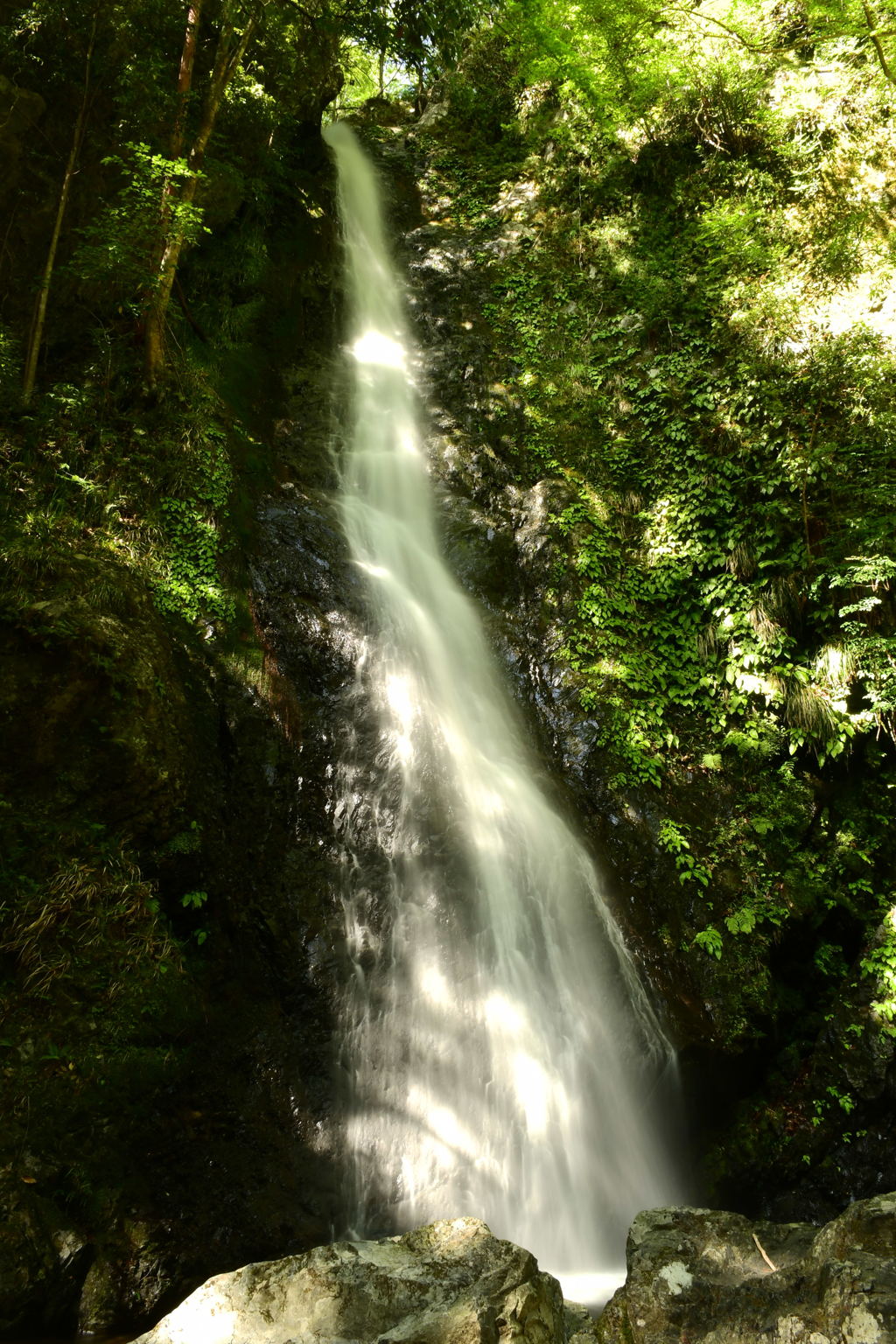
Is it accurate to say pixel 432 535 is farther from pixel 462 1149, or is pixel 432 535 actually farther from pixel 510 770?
pixel 462 1149

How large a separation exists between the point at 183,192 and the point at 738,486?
6.86 meters

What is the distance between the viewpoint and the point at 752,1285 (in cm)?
251

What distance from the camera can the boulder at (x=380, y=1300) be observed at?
237 centimetres

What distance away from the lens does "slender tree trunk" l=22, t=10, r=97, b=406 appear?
6.70m

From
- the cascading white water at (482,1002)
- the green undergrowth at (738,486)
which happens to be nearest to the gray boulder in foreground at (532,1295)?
the cascading white water at (482,1002)

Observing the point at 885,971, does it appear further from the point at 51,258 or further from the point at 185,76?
the point at 185,76

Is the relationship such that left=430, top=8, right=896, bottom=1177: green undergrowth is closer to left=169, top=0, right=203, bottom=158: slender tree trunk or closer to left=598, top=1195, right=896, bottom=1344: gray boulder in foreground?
left=598, top=1195, right=896, bottom=1344: gray boulder in foreground

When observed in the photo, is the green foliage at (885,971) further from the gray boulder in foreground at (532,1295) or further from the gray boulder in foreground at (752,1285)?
the gray boulder in foreground at (532,1295)

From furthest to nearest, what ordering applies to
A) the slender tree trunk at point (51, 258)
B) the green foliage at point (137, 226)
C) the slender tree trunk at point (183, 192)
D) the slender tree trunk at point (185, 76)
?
the slender tree trunk at point (185, 76) < the slender tree trunk at point (183, 192) < the slender tree trunk at point (51, 258) < the green foliage at point (137, 226)

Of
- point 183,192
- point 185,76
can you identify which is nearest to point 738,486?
point 183,192

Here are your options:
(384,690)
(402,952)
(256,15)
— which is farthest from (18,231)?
(402,952)

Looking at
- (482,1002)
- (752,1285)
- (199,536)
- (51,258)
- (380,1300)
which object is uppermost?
(51,258)

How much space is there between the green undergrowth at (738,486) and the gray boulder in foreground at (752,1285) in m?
3.36

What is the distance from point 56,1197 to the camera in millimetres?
3852
